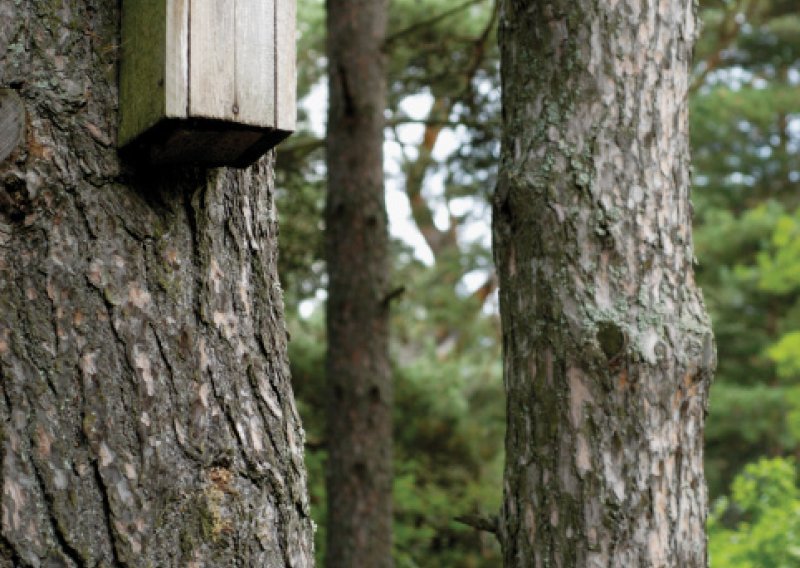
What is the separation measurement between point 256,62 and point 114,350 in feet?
1.61

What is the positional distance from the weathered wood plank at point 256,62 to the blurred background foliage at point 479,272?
2.01m

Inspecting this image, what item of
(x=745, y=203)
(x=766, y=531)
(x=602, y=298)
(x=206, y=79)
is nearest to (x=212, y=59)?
(x=206, y=79)

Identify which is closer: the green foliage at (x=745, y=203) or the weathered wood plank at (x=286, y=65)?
the weathered wood plank at (x=286, y=65)

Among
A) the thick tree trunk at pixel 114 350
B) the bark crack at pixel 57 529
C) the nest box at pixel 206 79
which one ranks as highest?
the nest box at pixel 206 79

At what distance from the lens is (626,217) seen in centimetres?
253

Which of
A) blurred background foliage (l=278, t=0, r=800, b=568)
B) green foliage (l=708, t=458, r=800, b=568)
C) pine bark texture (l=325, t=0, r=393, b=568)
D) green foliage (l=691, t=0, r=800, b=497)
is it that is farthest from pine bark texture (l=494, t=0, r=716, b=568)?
green foliage (l=691, t=0, r=800, b=497)

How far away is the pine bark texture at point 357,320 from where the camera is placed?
5441mm

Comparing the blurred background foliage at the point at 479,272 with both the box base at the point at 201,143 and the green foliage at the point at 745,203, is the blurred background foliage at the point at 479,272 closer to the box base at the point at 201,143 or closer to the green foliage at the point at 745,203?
the green foliage at the point at 745,203

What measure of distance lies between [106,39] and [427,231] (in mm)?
12587

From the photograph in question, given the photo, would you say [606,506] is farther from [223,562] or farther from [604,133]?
[223,562]

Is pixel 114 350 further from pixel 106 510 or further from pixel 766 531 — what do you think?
pixel 766 531

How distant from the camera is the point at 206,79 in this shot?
1.47 m

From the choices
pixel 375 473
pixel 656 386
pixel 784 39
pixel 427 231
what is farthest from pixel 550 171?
pixel 784 39

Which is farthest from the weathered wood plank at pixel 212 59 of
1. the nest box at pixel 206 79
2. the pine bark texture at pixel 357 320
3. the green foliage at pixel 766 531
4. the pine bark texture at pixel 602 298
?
the pine bark texture at pixel 357 320
